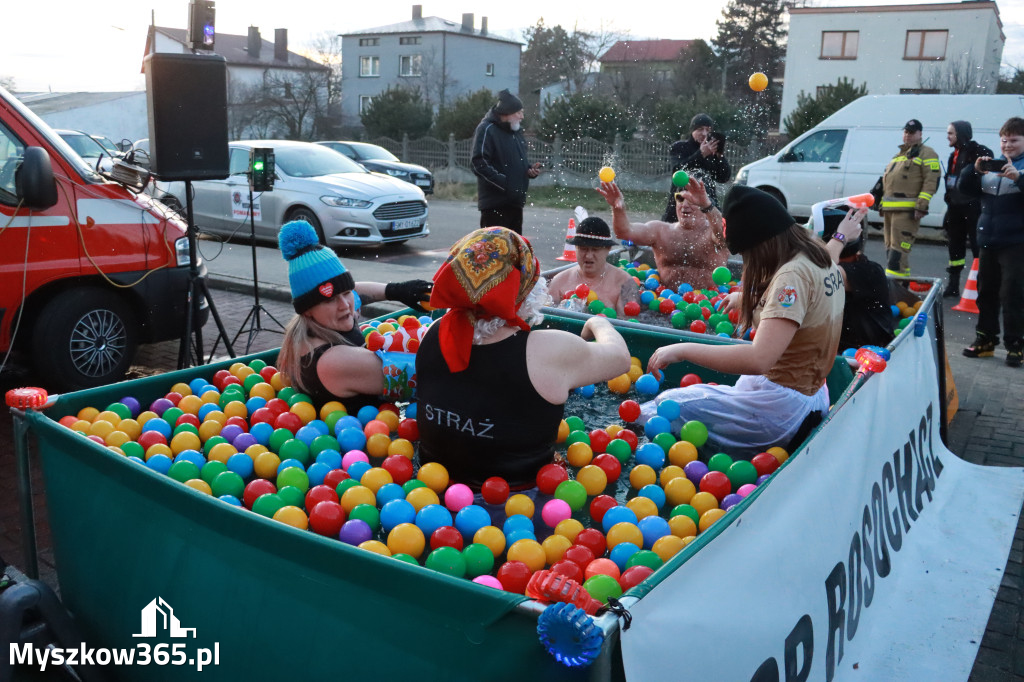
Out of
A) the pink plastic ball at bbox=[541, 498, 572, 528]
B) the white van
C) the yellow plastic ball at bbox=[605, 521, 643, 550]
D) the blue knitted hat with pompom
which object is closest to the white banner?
the yellow plastic ball at bbox=[605, 521, 643, 550]

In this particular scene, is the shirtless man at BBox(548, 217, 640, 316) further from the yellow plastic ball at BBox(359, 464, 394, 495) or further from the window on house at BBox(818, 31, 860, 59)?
the window on house at BBox(818, 31, 860, 59)

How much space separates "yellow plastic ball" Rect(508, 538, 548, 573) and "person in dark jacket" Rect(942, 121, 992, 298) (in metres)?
9.71

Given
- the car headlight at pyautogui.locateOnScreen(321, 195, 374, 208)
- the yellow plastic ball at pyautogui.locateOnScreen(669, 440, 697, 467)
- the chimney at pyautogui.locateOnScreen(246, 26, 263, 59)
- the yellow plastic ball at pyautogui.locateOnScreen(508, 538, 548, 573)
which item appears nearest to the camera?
the yellow plastic ball at pyautogui.locateOnScreen(508, 538, 548, 573)

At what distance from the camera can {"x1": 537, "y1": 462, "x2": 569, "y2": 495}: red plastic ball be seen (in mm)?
3391

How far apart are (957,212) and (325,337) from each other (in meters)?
9.81

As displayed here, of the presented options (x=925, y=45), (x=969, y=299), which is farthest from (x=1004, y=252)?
(x=925, y=45)

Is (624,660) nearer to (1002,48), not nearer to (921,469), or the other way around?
(921,469)

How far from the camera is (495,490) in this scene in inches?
129

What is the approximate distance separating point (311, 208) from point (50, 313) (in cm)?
760

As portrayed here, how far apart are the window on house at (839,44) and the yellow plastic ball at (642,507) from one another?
1775 inches

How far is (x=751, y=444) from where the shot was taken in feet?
13.3

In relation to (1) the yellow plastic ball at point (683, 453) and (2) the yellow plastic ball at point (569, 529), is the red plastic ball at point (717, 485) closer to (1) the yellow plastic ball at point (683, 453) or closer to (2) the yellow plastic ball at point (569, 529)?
(1) the yellow plastic ball at point (683, 453)

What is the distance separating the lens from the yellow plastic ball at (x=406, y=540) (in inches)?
115

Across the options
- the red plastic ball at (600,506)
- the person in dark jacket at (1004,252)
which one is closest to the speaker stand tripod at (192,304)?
the red plastic ball at (600,506)
